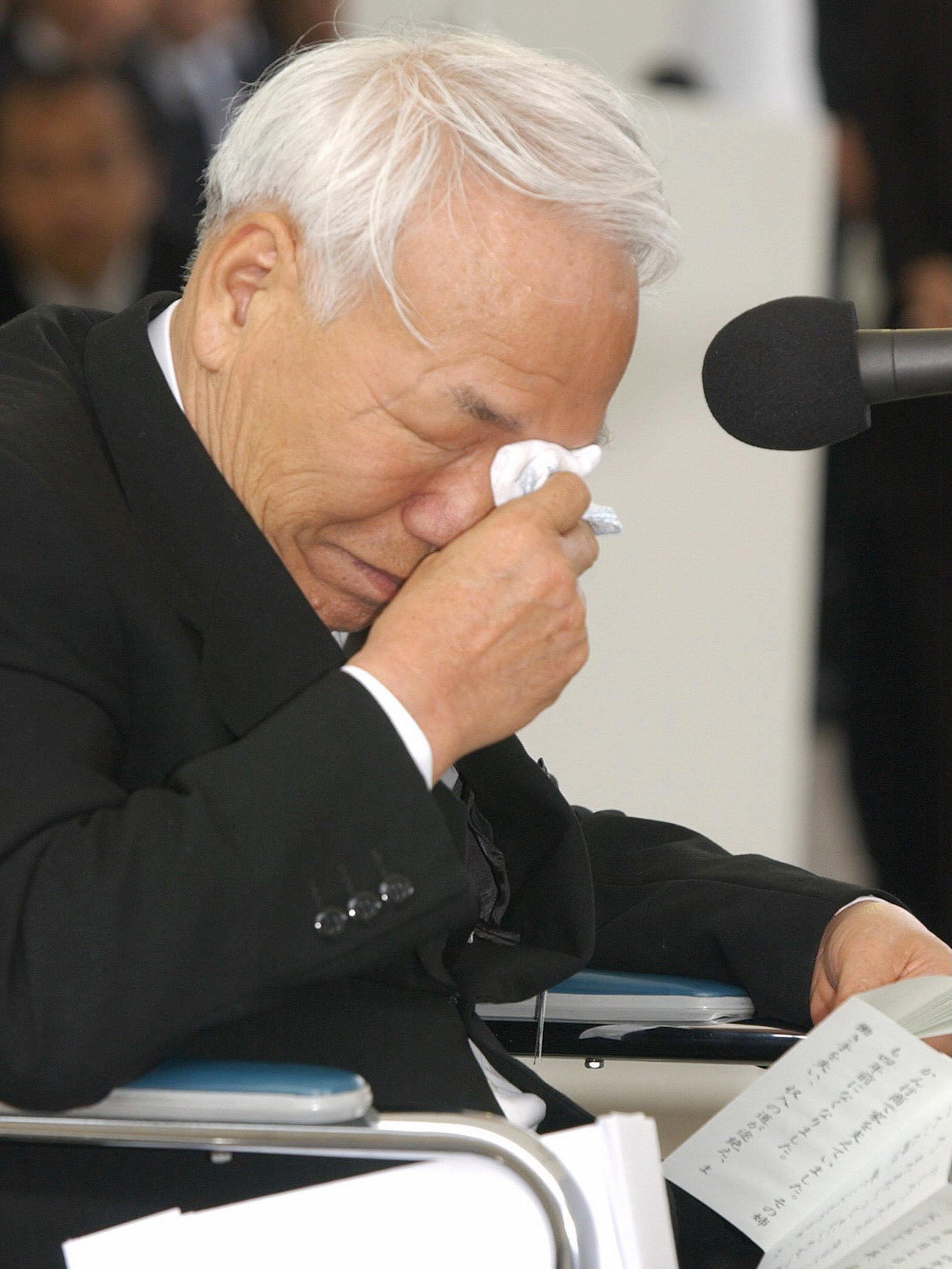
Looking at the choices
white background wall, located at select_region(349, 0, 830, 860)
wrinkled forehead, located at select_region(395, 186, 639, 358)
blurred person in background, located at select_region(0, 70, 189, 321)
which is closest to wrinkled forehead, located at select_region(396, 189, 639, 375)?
wrinkled forehead, located at select_region(395, 186, 639, 358)

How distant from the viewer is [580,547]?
46.6 inches

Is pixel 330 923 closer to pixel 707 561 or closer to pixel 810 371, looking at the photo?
pixel 810 371

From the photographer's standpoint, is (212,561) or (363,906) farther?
(212,561)

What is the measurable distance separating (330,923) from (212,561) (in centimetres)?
33

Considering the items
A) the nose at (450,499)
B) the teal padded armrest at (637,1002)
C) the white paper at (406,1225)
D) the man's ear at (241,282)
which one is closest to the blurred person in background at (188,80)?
the man's ear at (241,282)

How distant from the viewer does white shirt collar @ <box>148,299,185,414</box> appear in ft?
4.27

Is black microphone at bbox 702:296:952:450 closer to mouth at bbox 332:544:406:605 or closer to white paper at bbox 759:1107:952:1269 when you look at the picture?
mouth at bbox 332:544:406:605

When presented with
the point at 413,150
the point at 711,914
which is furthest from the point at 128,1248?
the point at 413,150

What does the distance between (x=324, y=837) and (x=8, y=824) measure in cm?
19

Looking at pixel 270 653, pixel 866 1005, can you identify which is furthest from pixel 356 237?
pixel 866 1005

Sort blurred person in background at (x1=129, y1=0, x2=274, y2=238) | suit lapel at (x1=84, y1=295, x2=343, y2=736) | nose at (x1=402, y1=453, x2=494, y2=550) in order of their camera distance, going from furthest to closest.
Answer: blurred person in background at (x1=129, y1=0, x2=274, y2=238)
nose at (x1=402, y1=453, x2=494, y2=550)
suit lapel at (x1=84, y1=295, x2=343, y2=736)

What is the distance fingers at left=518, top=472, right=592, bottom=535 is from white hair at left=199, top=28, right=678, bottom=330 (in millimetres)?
167

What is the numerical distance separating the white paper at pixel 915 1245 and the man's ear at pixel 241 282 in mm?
810

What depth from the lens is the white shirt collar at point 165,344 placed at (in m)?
1.30
